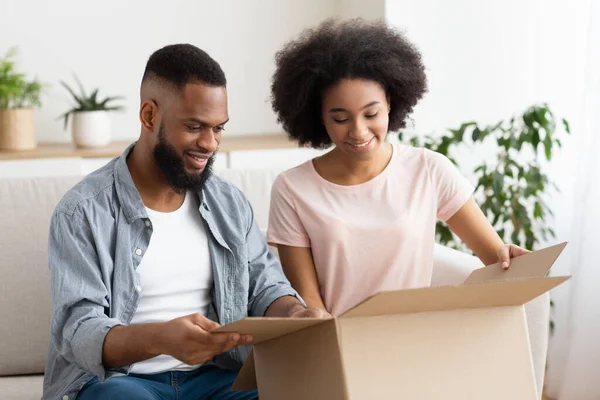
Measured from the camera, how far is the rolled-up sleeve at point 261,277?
1831 mm

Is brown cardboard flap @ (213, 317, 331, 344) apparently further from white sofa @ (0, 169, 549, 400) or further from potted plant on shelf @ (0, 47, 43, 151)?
potted plant on shelf @ (0, 47, 43, 151)

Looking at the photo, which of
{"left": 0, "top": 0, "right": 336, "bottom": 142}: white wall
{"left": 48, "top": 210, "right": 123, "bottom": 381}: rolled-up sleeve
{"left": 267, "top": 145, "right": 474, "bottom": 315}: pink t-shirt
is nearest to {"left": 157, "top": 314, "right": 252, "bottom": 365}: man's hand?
{"left": 48, "top": 210, "right": 123, "bottom": 381}: rolled-up sleeve

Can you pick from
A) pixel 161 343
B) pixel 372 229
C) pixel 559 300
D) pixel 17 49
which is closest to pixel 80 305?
pixel 161 343

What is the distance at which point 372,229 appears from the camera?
1.89 metres

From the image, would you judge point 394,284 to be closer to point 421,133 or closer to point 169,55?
point 169,55

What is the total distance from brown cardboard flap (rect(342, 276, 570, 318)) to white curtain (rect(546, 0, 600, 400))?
148cm

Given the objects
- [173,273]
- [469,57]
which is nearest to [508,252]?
[173,273]

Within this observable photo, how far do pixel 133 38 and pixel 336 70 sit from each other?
2.28 metres

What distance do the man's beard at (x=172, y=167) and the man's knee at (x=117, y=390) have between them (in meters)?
0.37

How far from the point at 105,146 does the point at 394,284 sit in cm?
205

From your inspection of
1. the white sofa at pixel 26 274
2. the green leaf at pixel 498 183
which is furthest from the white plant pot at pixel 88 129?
the green leaf at pixel 498 183

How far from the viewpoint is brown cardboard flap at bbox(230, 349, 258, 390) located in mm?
1611

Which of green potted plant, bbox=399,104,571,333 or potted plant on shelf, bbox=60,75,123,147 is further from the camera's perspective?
potted plant on shelf, bbox=60,75,123,147

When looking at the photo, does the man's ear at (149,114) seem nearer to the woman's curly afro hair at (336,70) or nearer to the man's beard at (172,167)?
the man's beard at (172,167)
